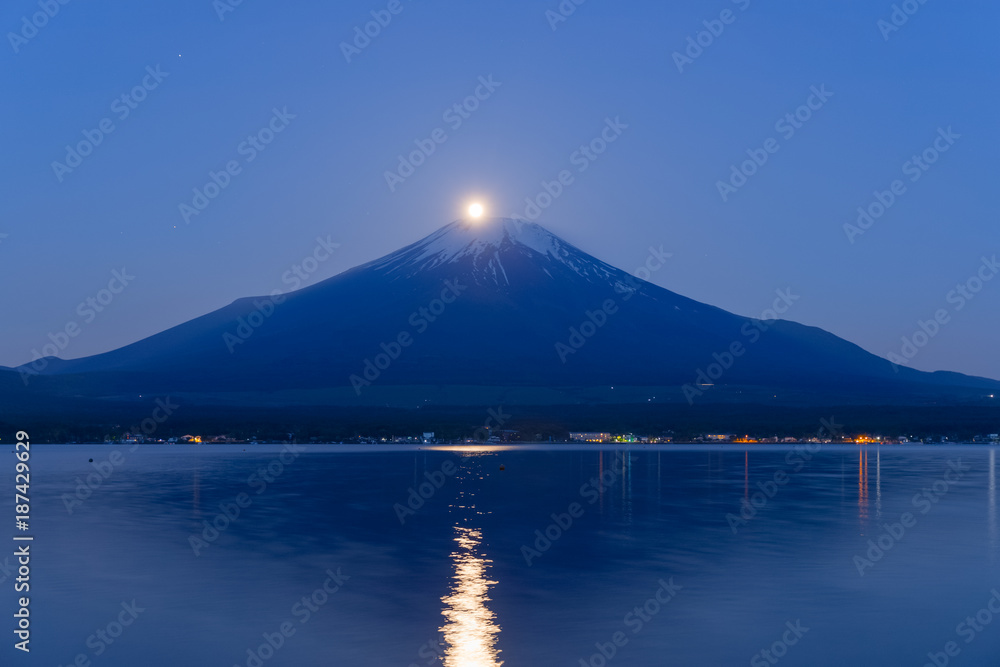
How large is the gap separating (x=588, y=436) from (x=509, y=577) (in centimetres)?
12604

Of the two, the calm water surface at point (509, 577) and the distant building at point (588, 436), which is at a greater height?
the calm water surface at point (509, 577)

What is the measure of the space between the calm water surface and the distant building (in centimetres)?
9664

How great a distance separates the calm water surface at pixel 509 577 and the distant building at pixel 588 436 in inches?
3805

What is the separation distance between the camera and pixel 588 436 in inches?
5906

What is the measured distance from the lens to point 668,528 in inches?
1364

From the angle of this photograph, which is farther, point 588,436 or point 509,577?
point 588,436

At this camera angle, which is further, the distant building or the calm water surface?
the distant building

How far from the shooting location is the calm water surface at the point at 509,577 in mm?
18203

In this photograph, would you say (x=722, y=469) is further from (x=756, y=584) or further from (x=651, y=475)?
(x=756, y=584)

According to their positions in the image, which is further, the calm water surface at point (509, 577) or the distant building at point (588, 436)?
the distant building at point (588, 436)

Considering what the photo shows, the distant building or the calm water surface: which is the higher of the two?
the calm water surface

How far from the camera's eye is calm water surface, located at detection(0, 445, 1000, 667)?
59.7 feet

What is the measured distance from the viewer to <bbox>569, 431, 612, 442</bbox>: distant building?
5743 inches

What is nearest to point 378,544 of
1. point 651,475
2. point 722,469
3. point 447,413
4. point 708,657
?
point 708,657
